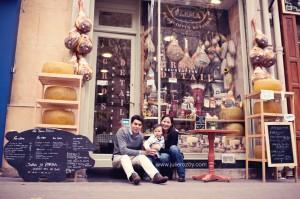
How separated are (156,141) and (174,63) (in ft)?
7.26

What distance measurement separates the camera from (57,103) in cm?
468

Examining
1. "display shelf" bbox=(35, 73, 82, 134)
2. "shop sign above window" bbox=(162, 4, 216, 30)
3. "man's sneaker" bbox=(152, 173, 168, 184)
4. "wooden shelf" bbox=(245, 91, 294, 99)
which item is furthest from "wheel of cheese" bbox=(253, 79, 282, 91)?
"display shelf" bbox=(35, 73, 82, 134)

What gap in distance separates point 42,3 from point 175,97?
10.2 feet

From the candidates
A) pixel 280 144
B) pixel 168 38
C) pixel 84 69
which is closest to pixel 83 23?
pixel 84 69

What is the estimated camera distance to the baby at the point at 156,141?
480 cm

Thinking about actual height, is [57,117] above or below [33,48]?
below

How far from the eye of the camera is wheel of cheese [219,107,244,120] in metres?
5.94

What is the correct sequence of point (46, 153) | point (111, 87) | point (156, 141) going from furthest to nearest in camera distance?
1. point (111, 87)
2. point (156, 141)
3. point (46, 153)

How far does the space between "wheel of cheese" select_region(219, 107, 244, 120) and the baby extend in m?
1.69

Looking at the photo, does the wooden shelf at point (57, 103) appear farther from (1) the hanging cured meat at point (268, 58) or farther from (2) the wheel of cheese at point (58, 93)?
(1) the hanging cured meat at point (268, 58)

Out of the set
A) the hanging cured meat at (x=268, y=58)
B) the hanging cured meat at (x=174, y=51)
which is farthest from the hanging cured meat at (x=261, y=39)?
the hanging cured meat at (x=174, y=51)

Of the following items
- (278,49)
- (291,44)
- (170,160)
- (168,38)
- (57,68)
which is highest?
(168,38)

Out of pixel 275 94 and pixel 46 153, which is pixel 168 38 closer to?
pixel 275 94

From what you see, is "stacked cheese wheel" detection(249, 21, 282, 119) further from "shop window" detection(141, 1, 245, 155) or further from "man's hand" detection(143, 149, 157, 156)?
"man's hand" detection(143, 149, 157, 156)
